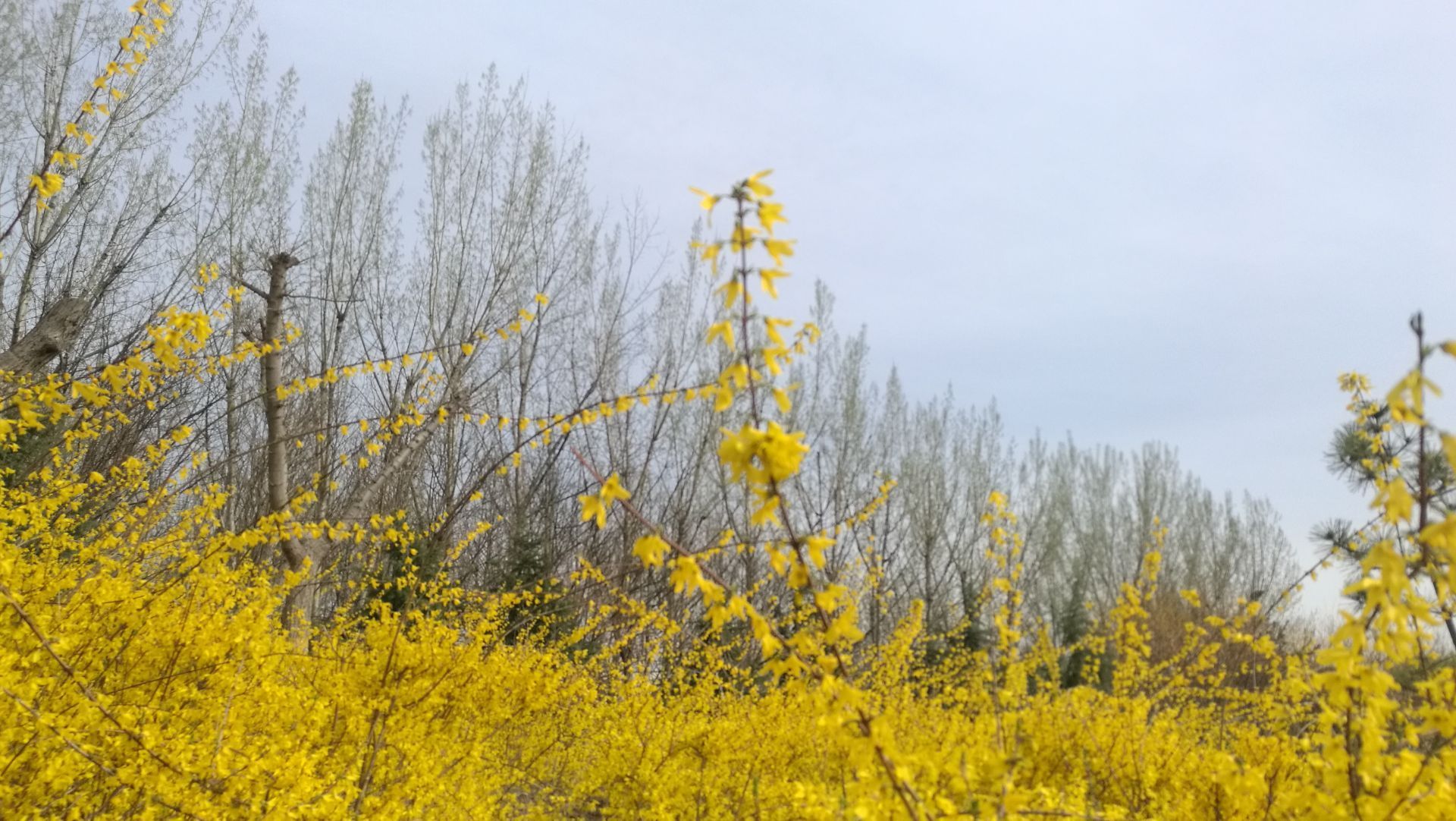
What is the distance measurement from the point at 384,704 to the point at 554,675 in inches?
75.2

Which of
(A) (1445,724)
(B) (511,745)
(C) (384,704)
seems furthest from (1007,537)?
(B) (511,745)

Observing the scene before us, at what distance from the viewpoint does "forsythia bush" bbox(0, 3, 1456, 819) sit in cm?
142

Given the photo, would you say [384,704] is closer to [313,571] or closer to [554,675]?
[554,675]

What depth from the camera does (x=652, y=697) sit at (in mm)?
5980

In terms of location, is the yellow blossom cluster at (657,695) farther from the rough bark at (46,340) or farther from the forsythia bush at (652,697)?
the rough bark at (46,340)

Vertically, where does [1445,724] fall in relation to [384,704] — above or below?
above

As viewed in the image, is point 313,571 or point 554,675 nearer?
point 554,675

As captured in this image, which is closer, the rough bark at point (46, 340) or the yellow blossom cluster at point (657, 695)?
the yellow blossom cluster at point (657, 695)

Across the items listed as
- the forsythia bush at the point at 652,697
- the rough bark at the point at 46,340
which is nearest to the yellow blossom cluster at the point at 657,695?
the forsythia bush at the point at 652,697

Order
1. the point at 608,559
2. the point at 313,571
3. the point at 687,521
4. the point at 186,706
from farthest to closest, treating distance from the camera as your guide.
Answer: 1. the point at 687,521
2. the point at 608,559
3. the point at 313,571
4. the point at 186,706

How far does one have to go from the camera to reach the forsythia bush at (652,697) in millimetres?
1420

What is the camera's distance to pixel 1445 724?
1520 millimetres

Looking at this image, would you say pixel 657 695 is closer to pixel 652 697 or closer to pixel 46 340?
pixel 652 697

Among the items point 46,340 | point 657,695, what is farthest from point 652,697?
point 46,340
